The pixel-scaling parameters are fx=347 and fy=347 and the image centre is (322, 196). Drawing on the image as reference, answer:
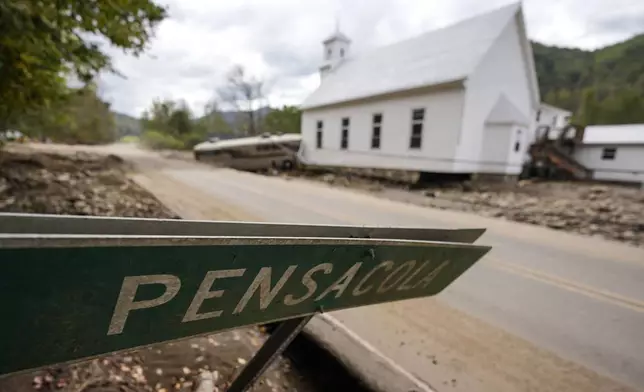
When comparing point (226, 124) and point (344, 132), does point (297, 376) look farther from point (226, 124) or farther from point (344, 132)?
point (226, 124)

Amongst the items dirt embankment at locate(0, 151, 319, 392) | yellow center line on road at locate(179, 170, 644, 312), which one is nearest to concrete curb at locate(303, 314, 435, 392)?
dirt embankment at locate(0, 151, 319, 392)

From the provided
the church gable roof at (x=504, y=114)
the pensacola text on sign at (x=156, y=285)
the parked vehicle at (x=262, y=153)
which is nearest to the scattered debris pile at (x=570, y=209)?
the church gable roof at (x=504, y=114)

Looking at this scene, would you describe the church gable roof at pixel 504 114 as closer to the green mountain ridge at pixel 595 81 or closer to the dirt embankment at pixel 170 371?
the dirt embankment at pixel 170 371

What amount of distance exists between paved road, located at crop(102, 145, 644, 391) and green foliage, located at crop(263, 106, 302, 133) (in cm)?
3515

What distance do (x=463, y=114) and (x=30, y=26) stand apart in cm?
1410

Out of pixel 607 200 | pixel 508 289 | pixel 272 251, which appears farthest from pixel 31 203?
pixel 607 200

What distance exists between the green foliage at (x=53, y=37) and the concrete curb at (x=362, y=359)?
4.45 meters

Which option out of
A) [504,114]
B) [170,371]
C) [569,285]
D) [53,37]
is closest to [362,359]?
[170,371]

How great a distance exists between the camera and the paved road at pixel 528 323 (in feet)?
8.73

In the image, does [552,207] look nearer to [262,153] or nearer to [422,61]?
[422,61]

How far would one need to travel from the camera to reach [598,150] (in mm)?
26406

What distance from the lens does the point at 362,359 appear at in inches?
104

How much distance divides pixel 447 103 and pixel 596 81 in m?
75.9

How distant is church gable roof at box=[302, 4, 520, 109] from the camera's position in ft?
49.7
